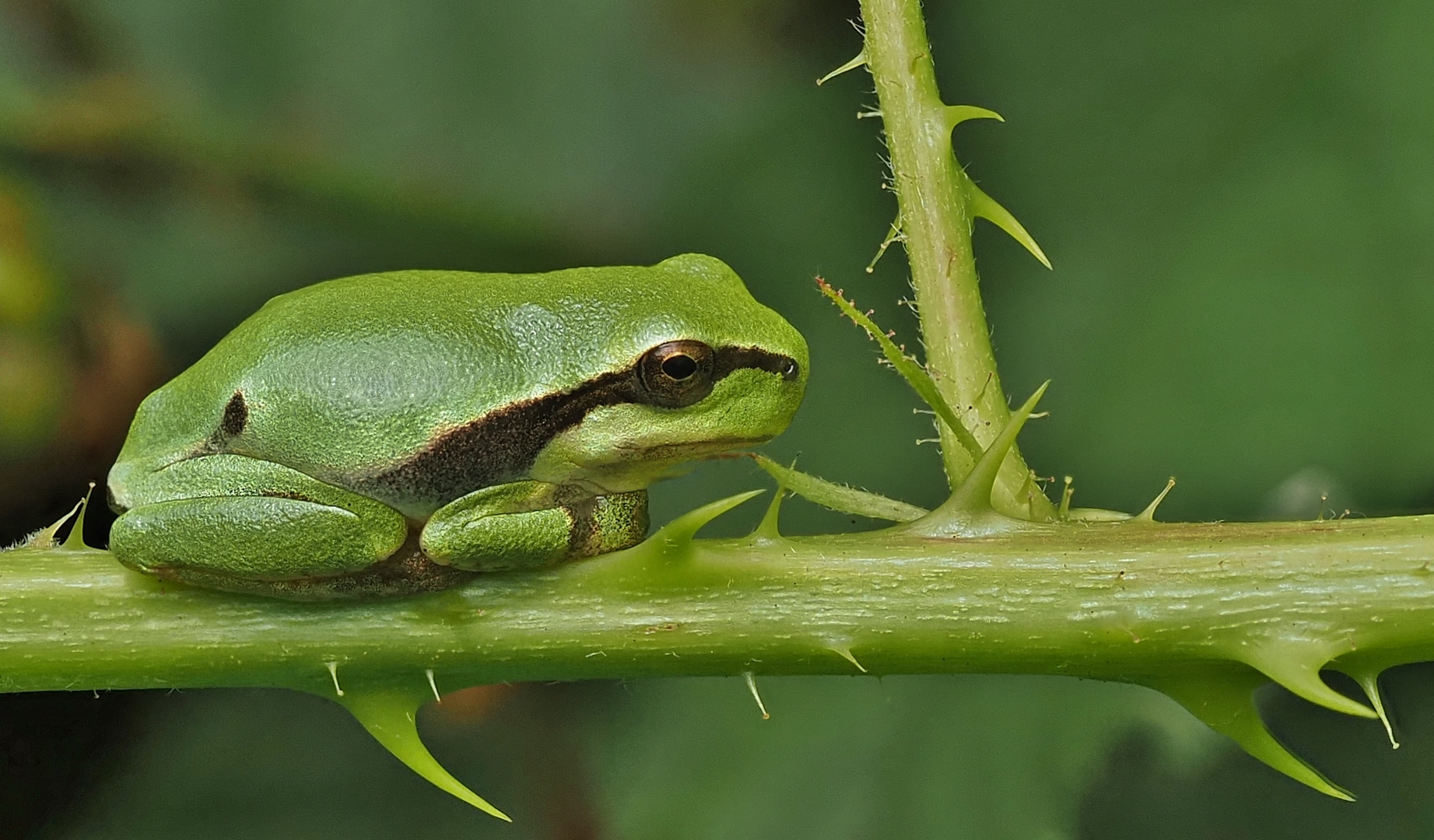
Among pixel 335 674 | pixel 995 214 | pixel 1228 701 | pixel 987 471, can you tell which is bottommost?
pixel 1228 701

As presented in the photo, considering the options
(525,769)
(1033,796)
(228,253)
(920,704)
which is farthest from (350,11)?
(1033,796)

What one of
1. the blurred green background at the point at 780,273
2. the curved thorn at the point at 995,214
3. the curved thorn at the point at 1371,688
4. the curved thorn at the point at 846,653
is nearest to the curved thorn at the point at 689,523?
the curved thorn at the point at 846,653

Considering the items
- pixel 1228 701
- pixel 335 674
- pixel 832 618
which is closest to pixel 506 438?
pixel 335 674

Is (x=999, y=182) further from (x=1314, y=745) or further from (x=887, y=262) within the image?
(x=1314, y=745)

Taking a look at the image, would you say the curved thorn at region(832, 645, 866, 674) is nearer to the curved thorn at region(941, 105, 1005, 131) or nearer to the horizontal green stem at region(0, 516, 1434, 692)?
the horizontal green stem at region(0, 516, 1434, 692)

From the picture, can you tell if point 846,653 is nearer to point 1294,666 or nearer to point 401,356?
point 1294,666

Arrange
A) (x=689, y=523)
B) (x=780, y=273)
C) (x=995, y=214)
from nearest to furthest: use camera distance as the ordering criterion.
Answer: (x=689, y=523) → (x=995, y=214) → (x=780, y=273)
